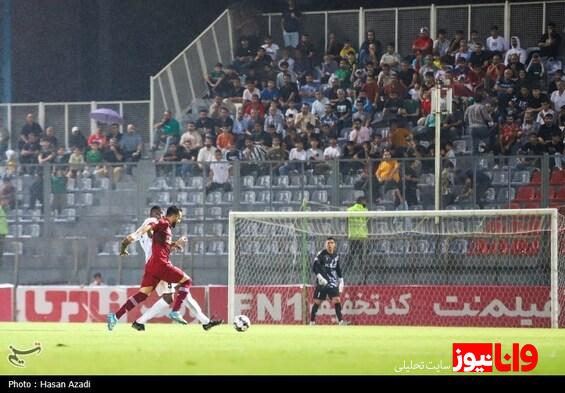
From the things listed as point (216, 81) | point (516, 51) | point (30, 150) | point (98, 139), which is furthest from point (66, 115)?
point (516, 51)

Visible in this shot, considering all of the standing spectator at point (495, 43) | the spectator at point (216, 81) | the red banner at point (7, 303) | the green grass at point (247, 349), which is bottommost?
the red banner at point (7, 303)

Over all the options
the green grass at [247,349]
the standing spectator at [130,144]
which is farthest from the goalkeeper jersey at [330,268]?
the standing spectator at [130,144]

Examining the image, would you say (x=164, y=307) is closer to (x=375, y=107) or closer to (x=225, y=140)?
(x=225, y=140)

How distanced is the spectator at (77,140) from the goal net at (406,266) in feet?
16.8

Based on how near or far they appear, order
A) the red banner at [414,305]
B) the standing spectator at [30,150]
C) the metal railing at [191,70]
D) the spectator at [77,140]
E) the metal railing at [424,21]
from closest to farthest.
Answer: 1. the red banner at [414,305]
2. the metal railing at [424,21]
3. the standing spectator at [30,150]
4. the spectator at [77,140]
5. the metal railing at [191,70]

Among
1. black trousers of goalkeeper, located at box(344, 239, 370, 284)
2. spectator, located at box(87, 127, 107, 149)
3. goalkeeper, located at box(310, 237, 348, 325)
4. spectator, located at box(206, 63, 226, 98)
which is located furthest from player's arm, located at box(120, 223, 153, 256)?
spectator, located at box(206, 63, 226, 98)

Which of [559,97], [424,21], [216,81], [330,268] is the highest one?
[424,21]

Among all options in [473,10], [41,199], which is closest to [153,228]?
[41,199]

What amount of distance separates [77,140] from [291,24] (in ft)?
16.2

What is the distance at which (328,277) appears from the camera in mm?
20312

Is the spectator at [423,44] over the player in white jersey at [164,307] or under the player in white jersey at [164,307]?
over

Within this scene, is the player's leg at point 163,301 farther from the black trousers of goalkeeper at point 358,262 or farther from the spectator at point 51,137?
the spectator at point 51,137

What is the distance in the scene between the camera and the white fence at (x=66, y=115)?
2620 centimetres

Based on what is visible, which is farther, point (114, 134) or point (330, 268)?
point (114, 134)
